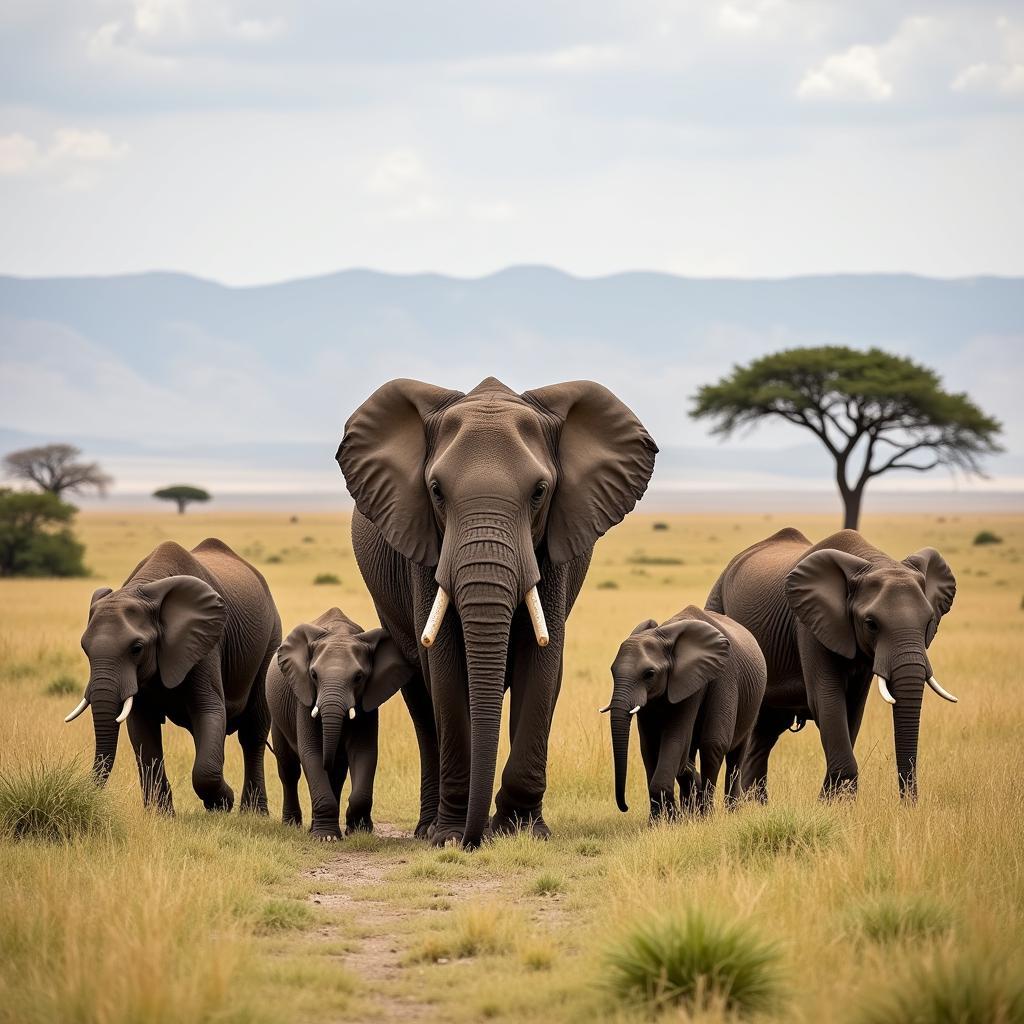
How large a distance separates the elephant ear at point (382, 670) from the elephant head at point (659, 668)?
162cm

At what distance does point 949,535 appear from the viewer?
265ft

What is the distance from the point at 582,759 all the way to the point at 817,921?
6.75 metres

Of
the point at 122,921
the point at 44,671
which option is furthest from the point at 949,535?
the point at 122,921

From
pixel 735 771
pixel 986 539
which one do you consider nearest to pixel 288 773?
pixel 735 771

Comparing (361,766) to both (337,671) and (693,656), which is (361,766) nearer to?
(337,671)

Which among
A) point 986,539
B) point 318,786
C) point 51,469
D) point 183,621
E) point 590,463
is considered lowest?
point 318,786

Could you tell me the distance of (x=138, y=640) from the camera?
10.8 m

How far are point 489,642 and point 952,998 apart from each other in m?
4.61

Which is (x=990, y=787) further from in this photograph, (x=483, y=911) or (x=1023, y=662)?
Result: (x=1023, y=662)

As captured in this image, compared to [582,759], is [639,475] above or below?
above

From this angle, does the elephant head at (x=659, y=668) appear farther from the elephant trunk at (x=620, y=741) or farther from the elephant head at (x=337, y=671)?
the elephant head at (x=337, y=671)

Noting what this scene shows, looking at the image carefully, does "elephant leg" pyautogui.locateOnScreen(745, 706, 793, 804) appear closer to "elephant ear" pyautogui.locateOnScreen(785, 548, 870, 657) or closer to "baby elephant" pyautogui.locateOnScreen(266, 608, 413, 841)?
"elephant ear" pyautogui.locateOnScreen(785, 548, 870, 657)

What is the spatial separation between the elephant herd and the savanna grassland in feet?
1.56

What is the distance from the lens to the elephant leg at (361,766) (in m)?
11.6
